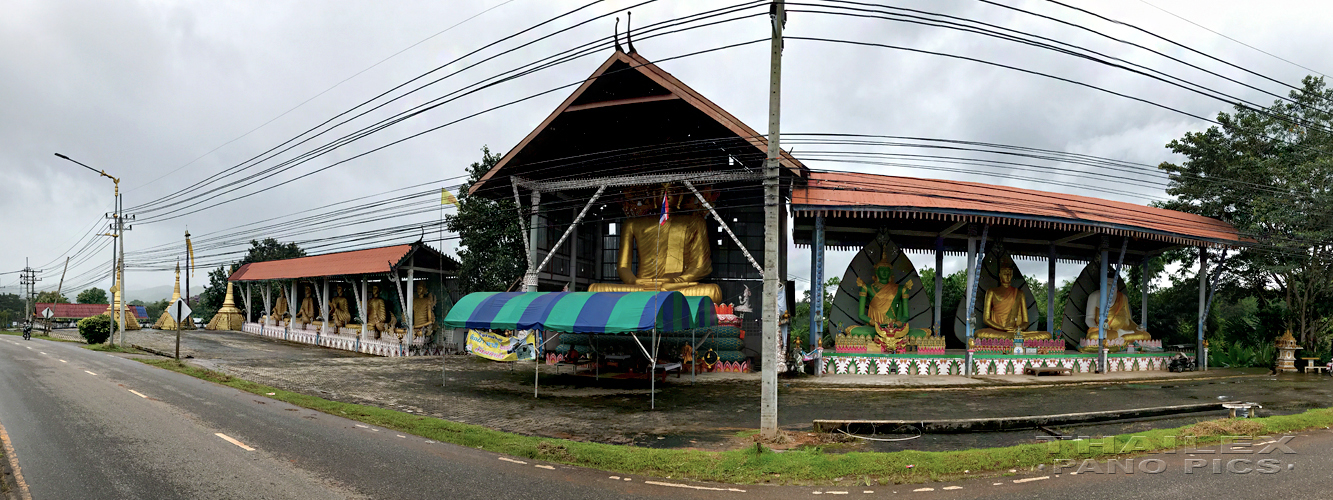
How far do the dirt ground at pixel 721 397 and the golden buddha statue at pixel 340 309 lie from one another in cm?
909

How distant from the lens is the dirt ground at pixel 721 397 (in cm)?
1071

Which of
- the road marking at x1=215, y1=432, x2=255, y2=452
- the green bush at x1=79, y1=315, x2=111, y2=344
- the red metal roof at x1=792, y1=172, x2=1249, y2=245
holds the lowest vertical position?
the green bush at x1=79, y1=315, x2=111, y2=344

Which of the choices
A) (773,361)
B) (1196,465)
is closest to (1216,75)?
(1196,465)

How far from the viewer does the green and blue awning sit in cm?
1366

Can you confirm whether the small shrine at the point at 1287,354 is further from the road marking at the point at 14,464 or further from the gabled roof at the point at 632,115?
the road marking at the point at 14,464

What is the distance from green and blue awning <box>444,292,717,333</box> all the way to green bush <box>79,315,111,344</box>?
1194 inches

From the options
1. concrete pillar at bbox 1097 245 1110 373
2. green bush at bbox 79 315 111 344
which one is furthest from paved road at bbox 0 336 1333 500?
green bush at bbox 79 315 111 344

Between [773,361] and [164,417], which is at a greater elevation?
[773,361]

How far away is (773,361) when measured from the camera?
31.9ft

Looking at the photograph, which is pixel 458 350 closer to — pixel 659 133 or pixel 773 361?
pixel 659 133

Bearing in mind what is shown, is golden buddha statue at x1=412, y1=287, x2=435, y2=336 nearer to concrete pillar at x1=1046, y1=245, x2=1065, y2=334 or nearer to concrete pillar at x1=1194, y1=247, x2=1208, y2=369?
concrete pillar at x1=1046, y1=245, x2=1065, y2=334

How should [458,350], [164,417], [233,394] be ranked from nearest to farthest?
[164,417]
[233,394]
[458,350]

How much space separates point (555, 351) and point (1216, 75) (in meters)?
20.5

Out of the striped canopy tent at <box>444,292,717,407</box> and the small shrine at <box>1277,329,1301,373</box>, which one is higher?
the striped canopy tent at <box>444,292,717,407</box>
